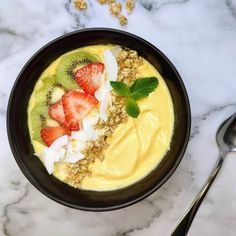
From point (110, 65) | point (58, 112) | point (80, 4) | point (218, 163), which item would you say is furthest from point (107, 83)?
point (218, 163)

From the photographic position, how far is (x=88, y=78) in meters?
1.24

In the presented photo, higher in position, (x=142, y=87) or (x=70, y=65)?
(x=70, y=65)

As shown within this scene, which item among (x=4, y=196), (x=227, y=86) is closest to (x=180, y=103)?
(x=227, y=86)

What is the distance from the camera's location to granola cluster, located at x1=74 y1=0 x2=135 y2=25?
4.28 feet

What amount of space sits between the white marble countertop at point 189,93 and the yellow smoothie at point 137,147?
0.09 metres

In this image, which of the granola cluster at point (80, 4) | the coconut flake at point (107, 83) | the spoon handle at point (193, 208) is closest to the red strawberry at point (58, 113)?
the coconut flake at point (107, 83)

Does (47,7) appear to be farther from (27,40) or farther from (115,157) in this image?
(115,157)

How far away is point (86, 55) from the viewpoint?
50.0 inches

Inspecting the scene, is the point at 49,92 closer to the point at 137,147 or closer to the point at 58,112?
the point at 58,112

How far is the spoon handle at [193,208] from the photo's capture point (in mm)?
1238

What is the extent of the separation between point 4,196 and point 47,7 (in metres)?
0.56

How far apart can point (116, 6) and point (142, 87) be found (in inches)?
10.5

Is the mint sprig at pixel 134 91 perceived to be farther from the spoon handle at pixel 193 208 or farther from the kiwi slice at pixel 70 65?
the spoon handle at pixel 193 208

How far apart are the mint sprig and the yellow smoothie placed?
1.3 inches
